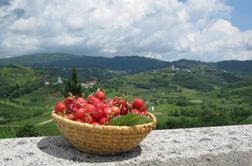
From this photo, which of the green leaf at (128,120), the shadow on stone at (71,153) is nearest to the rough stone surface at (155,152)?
the shadow on stone at (71,153)

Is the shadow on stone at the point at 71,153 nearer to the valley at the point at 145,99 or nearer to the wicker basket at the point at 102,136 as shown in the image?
the wicker basket at the point at 102,136

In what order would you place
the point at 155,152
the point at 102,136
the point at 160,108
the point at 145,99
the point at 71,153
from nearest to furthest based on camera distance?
the point at 102,136, the point at 71,153, the point at 155,152, the point at 160,108, the point at 145,99

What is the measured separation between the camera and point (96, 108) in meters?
3.80

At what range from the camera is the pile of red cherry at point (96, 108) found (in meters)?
3.71

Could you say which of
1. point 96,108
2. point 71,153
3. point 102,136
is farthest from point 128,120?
point 71,153

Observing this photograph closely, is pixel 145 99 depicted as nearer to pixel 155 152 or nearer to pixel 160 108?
pixel 160 108

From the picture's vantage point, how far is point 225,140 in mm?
4621

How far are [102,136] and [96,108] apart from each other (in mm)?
391

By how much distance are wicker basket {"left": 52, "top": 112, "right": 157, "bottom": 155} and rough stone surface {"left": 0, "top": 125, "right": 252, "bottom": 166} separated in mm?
98

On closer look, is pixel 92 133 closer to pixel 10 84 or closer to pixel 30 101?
pixel 30 101

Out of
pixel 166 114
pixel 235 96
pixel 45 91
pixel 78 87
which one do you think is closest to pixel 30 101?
pixel 45 91

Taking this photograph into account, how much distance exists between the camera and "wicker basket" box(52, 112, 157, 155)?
11.4 ft

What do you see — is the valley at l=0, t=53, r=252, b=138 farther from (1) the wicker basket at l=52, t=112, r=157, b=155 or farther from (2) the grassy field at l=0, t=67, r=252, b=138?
(1) the wicker basket at l=52, t=112, r=157, b=155

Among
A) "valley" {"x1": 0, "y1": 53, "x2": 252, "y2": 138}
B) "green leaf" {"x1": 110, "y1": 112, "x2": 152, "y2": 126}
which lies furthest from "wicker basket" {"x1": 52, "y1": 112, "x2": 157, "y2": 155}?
"valley" {"x1": 0, "y1": 53, "x2": 252, "y2": 138}
